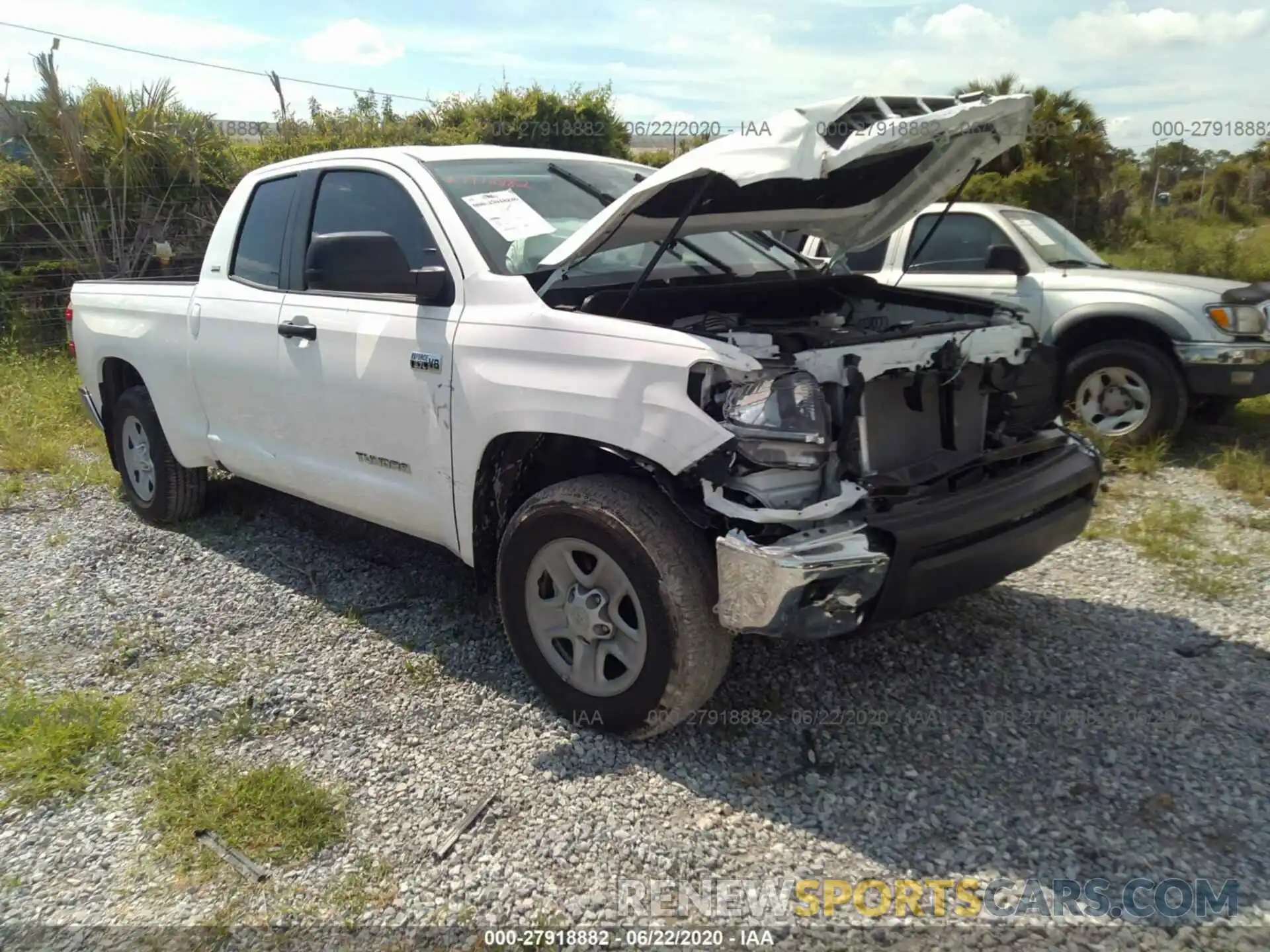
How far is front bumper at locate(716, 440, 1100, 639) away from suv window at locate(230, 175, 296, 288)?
2.77 meters

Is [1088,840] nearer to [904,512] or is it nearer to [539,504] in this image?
[904,512]

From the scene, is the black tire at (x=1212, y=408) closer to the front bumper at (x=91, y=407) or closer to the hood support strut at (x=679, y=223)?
the hood support strut at (x=679, y=223)

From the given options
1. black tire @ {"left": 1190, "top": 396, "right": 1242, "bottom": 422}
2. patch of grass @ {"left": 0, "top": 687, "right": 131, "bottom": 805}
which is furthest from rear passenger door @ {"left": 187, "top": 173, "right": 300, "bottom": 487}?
black tire @ {"left": 1190, "top": 396, "right": 1242, "bottom": 422}

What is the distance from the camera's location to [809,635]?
2666 millimetres

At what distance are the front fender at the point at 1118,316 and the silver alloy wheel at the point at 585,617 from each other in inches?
178

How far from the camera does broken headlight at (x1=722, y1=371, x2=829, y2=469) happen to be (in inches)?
104

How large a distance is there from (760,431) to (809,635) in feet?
1.95

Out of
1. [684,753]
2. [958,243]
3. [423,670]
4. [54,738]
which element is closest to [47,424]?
[54,738]

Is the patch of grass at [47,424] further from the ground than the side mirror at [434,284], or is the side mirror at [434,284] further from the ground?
the side mirror at [434,284]

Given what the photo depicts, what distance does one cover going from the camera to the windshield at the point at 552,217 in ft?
11.4

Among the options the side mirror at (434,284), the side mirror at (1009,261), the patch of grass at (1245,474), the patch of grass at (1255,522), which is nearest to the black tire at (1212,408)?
the patch of grass at (1245,474)

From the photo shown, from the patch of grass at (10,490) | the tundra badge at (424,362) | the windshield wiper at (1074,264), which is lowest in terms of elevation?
the patch of grass at (10,490)

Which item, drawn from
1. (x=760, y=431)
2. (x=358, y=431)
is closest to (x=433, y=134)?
(x=358, y=431)

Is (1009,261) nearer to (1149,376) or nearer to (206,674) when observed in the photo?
(1149,376)
